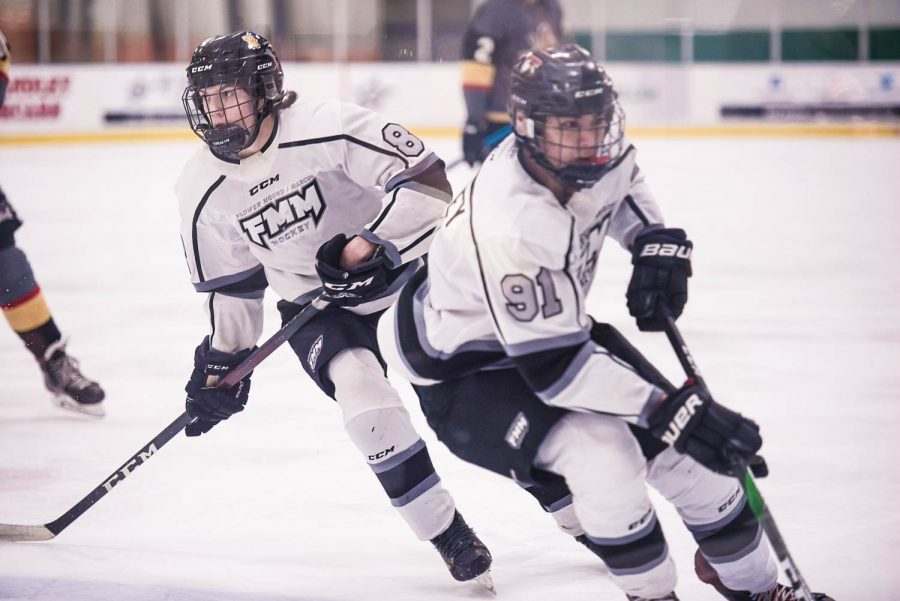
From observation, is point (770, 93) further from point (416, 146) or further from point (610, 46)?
point (416, 146)

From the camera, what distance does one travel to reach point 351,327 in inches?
92.0

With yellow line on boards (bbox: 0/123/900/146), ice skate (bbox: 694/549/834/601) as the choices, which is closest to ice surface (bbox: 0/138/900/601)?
ice skate (bbox: 694/549/834/601)

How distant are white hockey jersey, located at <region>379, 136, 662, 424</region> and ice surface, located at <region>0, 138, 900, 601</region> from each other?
60cm

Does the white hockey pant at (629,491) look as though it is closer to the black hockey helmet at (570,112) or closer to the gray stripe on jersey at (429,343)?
the gray stripe on jersey at (429,343)

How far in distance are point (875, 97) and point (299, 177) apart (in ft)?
34.3

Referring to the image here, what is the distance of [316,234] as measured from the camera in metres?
2.38

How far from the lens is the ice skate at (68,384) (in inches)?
135

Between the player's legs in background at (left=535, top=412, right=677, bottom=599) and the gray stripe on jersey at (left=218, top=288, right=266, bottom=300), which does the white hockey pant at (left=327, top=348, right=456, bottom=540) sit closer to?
the gray stripe on jersey at (left=218, top=288, right=266, bottom=300)

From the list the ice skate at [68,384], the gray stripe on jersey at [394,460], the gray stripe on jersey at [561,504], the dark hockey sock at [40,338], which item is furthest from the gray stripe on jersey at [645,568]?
the dark hockey sock at [40,338]

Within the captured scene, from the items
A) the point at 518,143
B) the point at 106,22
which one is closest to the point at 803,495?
the point at 518,143

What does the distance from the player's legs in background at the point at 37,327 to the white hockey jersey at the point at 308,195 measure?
1.17m

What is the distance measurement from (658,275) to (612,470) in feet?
1.31

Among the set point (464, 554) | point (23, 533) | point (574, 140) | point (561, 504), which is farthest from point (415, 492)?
point (23, 533)

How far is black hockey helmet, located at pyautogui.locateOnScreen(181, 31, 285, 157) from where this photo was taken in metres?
2.26
